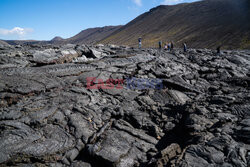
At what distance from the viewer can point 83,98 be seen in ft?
25.3

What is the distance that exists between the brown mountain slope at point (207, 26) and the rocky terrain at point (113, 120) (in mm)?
36356

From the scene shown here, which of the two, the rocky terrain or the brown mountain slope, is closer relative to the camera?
the rocky terrain

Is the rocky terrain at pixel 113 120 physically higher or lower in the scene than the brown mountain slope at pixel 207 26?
lower

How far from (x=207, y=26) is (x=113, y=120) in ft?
232

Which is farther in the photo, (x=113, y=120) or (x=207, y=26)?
(x=207, y=26)

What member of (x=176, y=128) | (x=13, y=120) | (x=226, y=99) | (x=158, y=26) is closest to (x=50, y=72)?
(x=13, y=120)

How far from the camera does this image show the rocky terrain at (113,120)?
498cm

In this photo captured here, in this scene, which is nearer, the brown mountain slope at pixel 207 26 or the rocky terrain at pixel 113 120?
the rocky terrain at pixel 113 120

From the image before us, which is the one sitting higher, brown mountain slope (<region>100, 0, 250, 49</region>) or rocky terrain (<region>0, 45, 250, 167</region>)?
brown mountain slope (<region>100, 0, 250, 49</region>)

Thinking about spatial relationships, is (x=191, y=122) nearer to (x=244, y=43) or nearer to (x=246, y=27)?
(x=244, y=43)

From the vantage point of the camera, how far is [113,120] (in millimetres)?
6902

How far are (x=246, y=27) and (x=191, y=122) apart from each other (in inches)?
2187

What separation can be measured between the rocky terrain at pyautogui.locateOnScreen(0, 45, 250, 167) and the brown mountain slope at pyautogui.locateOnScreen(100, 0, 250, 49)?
36356mm

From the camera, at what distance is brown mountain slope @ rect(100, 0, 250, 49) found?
150 ft
